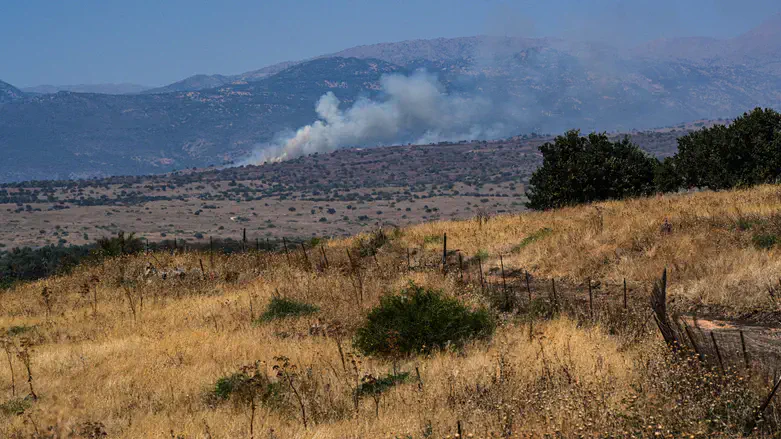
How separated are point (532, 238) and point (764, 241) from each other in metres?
6.09

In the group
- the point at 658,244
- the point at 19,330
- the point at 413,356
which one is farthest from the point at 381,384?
the point at 658,244

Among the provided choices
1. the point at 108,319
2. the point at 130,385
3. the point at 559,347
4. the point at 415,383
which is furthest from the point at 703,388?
the point at 108,319

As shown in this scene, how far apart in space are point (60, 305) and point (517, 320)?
10.1m

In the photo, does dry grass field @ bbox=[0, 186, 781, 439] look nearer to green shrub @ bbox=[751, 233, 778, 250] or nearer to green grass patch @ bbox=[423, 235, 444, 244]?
green shrub @ bbox=[751, 233, 778, 250]

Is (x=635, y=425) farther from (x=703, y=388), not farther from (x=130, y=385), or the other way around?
(x=130, y=385)

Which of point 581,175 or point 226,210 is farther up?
point 581,175

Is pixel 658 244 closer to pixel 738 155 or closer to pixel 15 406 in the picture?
pixel 15 406

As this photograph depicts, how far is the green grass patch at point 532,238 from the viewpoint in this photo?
18266 mm

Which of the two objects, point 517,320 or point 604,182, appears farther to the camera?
point 604,182

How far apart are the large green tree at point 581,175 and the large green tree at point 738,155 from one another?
3716 millimetres

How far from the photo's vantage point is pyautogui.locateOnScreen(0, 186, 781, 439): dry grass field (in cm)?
626

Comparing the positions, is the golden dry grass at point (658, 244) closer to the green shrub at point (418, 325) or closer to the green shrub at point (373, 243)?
the green shrub at point (373, 243)

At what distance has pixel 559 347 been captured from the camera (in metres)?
8.55

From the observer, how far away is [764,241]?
13.7m
